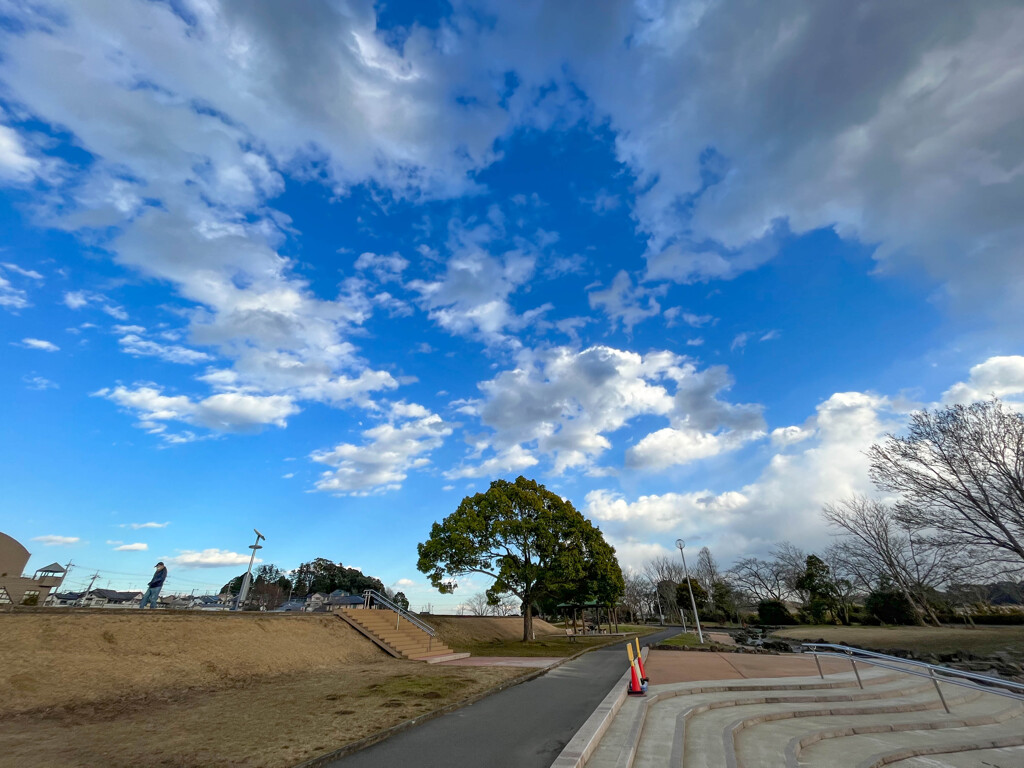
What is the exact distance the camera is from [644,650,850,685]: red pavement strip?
1214cm

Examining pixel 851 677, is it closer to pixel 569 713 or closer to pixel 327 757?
pixel 569 713

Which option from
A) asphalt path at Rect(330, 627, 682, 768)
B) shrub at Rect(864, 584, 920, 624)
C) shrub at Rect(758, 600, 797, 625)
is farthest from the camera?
shrub at Rect(758, 600, 797, 625)

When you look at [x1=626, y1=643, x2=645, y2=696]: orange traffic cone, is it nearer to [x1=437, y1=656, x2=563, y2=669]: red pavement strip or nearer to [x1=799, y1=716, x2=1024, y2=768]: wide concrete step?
[x1=799, y1=716, x2=1024, y2=768]: wide concrete step

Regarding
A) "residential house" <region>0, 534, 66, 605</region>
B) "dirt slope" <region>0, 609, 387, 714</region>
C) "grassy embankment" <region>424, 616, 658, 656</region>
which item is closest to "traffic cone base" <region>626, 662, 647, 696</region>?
"dirt slope" <region>0, 609, 387, 714</region>

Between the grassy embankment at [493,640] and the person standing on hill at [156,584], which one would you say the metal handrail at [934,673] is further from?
the person standing on hill at [156,584]

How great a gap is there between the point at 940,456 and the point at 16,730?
30927 mm

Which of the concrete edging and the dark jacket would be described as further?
the dark jacket

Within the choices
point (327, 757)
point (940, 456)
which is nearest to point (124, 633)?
point (327, 757)

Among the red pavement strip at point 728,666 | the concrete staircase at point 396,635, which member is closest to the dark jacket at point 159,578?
the concrete staircase at point 396,635

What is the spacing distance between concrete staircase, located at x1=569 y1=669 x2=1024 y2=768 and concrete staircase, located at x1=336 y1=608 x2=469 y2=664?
11267 millimetres

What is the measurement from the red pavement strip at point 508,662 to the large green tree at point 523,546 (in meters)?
6.32

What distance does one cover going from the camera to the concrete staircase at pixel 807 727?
6256mm

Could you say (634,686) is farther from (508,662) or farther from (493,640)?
(493,640)

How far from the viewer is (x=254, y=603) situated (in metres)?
56.2
